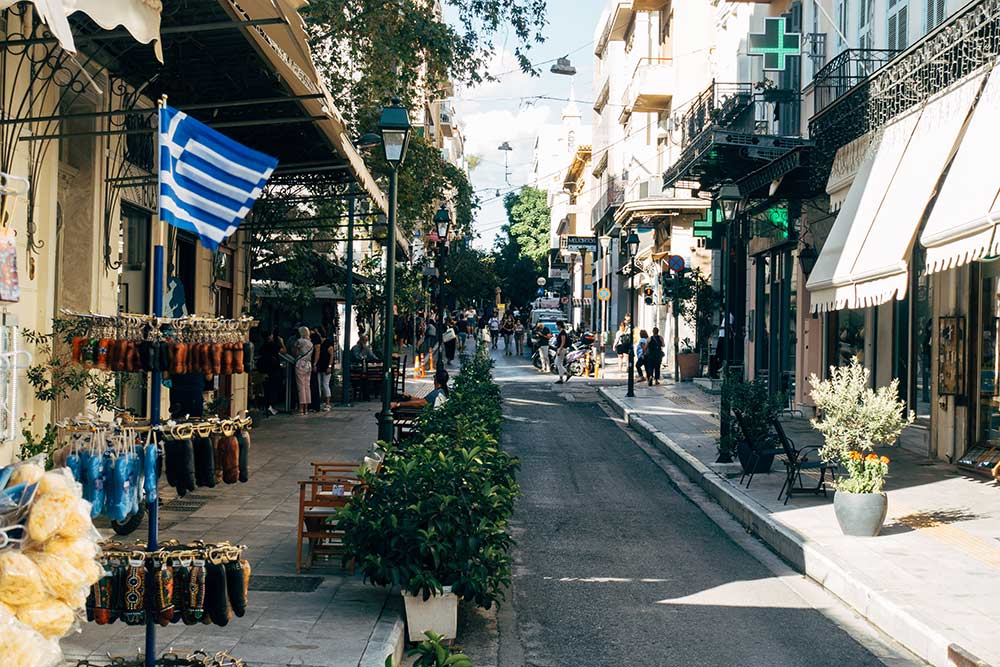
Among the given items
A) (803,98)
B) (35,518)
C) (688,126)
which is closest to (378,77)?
(803,98)

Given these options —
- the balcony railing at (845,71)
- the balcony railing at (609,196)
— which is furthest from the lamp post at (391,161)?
the balcony railing at (609,196)

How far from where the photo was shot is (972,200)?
35.9 ft

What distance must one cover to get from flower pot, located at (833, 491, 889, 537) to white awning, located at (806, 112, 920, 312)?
3787mm

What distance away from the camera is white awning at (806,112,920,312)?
567 inches

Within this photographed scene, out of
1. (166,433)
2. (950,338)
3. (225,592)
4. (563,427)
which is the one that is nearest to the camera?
(225,592)

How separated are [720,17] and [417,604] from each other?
87.6 ft

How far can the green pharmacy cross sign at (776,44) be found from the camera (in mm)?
22453

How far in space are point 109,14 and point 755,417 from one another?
10.8 m

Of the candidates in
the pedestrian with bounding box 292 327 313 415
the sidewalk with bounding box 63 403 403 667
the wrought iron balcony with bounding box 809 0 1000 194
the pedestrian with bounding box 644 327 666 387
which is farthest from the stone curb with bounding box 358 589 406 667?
the pedestrian with bounding box 644 327 666 387

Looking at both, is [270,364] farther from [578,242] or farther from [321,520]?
[578,242]

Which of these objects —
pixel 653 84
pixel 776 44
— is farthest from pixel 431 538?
pixel 653 84

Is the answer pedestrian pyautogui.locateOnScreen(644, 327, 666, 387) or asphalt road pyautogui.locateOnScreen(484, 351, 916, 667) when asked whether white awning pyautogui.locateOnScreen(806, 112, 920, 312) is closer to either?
asphalt road pyautogui.locateOnScreen(484, 351, 916, 667)

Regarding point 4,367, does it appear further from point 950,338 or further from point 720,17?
point 720,17

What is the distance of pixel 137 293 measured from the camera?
1369 centimetres
